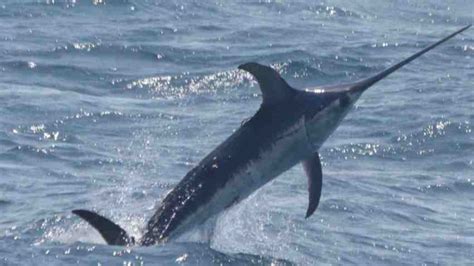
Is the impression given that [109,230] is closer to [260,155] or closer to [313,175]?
[260,155]

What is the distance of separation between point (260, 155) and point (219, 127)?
638 cm

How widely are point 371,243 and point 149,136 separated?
431 cm

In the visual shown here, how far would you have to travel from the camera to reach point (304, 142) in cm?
954

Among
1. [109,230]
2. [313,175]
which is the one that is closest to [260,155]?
[313,175]

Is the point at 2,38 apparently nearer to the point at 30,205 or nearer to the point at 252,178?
the point at 30,205

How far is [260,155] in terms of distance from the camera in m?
9.44

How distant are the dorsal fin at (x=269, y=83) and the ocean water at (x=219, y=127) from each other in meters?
1.15

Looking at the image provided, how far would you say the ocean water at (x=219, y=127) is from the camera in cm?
1106

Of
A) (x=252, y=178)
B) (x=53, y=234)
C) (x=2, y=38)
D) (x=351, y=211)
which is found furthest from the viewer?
(x=2, y=38)

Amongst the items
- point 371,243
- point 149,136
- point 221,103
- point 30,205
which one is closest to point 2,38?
point 221,103

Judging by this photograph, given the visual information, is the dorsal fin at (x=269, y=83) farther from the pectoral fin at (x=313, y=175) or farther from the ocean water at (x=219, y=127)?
the ocean water at (x=219, y=127)

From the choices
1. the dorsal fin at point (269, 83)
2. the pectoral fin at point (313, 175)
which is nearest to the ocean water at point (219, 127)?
the pectoral fin at point (313, 175)

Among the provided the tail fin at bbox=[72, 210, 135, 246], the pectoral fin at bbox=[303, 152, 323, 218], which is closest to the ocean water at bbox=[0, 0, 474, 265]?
the tail fin at bbox=[72, 210, 135, 246]

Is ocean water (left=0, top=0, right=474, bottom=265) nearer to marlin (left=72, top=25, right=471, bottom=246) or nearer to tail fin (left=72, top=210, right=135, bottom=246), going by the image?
tail fin (left=72, top=210, right=135, bottom=246)
